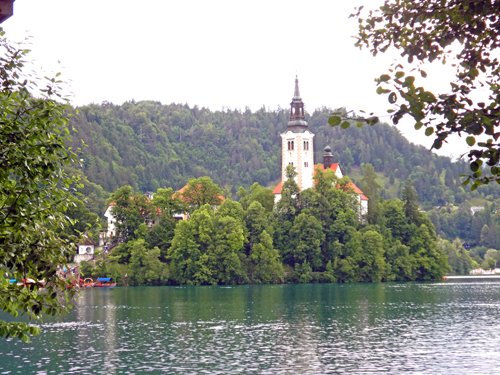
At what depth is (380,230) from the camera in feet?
380

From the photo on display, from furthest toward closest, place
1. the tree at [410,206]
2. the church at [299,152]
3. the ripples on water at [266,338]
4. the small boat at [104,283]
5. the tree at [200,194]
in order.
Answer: the church at [299,152] → the tree at [410,206] → the tree at [200,194] → the small boat at [104,283] → the ripples on water at [266,338]

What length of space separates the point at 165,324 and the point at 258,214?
59.1 m

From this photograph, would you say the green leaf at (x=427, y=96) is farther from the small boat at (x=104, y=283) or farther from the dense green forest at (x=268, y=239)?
the small boat at (x=104, y=283)

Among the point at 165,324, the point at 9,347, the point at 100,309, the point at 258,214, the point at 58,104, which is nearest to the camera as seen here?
the point at 58,104

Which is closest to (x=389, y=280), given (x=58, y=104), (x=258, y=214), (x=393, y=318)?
(x=258, y=214)

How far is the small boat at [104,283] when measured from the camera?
95.9 metres

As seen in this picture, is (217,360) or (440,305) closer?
(217,360)

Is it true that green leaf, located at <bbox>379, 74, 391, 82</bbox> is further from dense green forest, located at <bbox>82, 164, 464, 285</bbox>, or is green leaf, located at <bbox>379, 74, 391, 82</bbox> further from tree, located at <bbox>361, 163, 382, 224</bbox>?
tree, located at <bbox>361, 163, 382, 224</bbox>

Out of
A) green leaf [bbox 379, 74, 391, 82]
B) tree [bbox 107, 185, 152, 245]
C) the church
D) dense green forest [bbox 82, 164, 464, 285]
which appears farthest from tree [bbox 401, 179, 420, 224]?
green leaf [bbox 379, 74, 391, 82]

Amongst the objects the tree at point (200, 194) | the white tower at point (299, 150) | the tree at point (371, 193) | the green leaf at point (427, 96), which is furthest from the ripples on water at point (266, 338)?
the white tower at point (299, 150)

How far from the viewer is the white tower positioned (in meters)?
123

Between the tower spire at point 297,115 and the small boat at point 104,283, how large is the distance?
4521 centimetres

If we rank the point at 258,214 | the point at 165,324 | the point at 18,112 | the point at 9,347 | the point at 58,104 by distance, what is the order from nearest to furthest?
the point at 18,112 → the point at 58,104 → the point at 9,347 → the point at 165,324 → the point at 258,214

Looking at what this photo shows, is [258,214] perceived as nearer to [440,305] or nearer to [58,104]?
[440,305]
